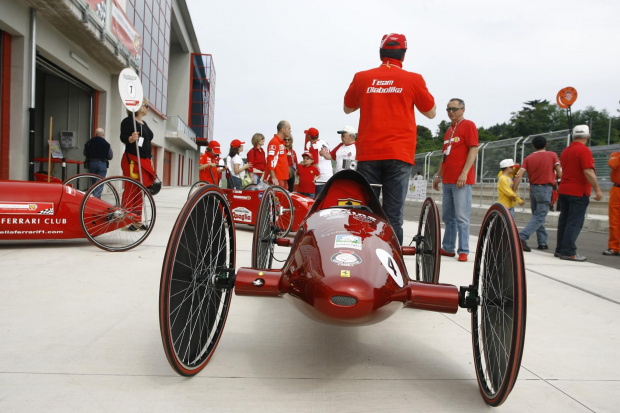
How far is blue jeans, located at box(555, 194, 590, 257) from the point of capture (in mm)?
6234

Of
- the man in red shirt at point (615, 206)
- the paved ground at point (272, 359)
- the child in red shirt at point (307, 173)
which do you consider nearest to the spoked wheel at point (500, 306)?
the paved ground at point (272, 359)

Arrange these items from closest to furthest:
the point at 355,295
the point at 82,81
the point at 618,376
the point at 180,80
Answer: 1. the point at 355,295
2. the point at 618,376
3. the point at 82,81
4. the point at 180,80

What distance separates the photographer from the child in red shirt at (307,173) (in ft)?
28.8

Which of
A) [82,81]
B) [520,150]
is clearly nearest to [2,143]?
[82,81]

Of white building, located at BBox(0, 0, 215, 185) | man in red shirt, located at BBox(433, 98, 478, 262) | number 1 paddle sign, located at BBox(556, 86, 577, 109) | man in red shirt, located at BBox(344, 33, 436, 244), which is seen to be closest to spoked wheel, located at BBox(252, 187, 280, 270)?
man in red shirt, located at BBox(344, 33, 436, 244)

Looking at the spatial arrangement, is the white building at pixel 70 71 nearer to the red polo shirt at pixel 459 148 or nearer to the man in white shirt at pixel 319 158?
the man in white shirt at pixel 319 158

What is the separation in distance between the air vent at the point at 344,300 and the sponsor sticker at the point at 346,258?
15 centimetres

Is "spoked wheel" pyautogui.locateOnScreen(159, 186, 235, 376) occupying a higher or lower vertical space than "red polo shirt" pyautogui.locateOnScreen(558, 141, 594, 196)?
lower

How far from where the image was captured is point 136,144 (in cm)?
593

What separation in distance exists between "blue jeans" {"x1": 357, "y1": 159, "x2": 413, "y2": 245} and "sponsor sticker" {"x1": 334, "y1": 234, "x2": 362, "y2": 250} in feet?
5.23

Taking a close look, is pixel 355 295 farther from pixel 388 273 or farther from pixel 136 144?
pixel 136 144

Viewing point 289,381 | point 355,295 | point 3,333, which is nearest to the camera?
point 355,295

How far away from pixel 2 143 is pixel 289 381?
9767mm

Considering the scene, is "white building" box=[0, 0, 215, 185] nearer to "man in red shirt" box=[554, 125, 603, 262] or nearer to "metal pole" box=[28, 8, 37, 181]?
"metal pole" box=[28, 8, 37, 181]
